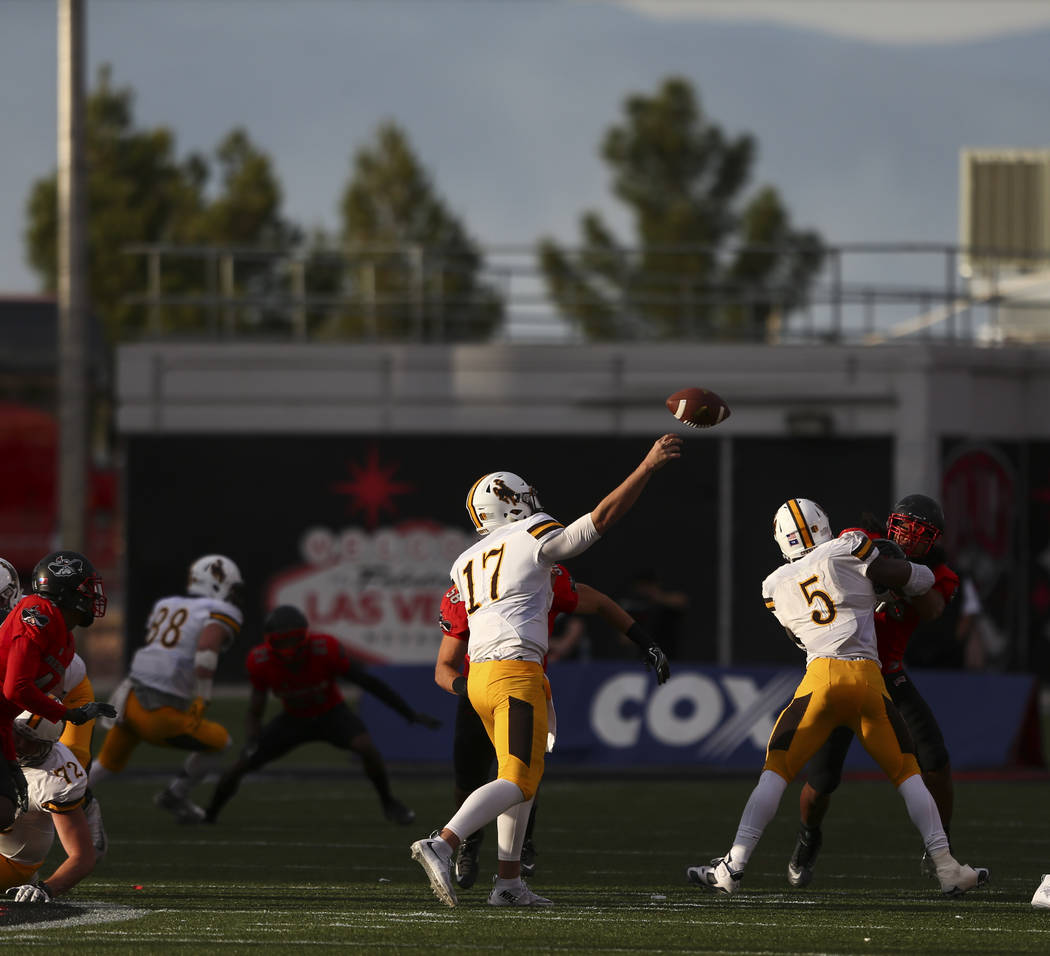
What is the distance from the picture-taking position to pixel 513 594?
801 centimetres

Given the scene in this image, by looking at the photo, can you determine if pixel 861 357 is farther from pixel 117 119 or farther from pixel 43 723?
pixel 117 119


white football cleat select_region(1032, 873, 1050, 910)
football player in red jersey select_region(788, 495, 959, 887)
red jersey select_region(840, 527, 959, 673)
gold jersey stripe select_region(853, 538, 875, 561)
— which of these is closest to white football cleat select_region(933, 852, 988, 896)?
white football cleat select_region(1032, 873, 1050, 910)

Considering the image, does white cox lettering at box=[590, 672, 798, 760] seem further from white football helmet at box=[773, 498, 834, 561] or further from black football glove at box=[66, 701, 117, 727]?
black football glove at box=[66, 701, 117, 727]

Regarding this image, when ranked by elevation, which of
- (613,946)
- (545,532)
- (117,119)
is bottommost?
(613,946)

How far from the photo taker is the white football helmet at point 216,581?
12.2m

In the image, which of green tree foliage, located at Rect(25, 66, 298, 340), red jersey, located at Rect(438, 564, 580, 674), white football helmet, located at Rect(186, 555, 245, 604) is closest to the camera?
red jersey, located at Rect(438, 564, 580, 674)

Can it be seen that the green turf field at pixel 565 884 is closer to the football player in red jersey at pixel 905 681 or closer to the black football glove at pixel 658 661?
the football player in red jersey at pixel 905 681

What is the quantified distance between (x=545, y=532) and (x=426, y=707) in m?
7.91

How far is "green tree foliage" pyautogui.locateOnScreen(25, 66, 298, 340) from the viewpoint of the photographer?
143 ft

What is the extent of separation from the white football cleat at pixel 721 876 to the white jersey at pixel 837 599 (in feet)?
3.40

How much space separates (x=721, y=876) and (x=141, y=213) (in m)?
38.4

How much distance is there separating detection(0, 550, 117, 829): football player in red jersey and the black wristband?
2.36 meters

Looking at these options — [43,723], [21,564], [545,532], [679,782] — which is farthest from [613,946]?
[21,564]

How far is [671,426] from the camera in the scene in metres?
24.3
